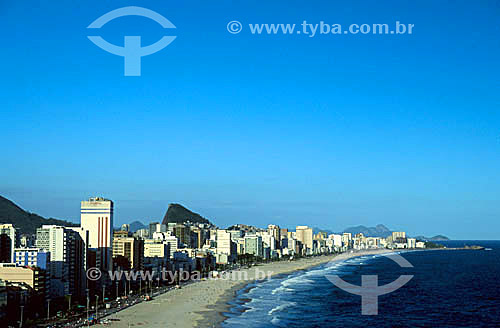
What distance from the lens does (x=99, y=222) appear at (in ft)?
316

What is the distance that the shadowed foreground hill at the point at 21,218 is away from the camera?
174000mm

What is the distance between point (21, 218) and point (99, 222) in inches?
3912

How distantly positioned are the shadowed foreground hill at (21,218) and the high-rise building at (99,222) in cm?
8129

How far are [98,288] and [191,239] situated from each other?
10096 centimetres

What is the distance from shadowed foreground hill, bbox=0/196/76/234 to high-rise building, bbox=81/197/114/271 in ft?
267

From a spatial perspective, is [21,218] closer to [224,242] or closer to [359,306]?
[224,242]

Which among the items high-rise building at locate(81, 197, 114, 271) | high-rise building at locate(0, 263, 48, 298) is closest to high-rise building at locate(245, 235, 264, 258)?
high-rise building at locate(81, 197, 114, 271)

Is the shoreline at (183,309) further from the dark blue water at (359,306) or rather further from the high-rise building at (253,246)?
the high-rise building at (253,246)

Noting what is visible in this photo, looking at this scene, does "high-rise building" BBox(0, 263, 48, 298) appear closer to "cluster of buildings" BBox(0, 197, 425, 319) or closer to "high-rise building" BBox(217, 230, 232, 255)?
"cluster of buildings" BBox(0, 197, 425, 319)

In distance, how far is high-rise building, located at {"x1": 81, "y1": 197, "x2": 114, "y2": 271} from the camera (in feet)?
300

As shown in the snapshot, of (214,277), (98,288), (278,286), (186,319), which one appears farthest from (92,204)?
(186,319)

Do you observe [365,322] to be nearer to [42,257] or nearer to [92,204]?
[42,257]

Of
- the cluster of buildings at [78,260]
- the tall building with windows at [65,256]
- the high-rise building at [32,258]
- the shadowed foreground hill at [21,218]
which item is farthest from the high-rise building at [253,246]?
the high-rise building at [32,258]

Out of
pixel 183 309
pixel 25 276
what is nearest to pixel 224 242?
pixel 183 309
